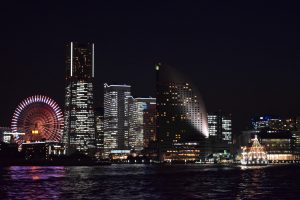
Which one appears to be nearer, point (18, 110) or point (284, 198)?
point (284, 198)

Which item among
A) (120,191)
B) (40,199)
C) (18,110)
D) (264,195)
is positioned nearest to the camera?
(40,199)

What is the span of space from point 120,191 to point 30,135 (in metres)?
94.9

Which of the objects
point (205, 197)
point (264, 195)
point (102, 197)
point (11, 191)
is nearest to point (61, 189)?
point (11, 191)

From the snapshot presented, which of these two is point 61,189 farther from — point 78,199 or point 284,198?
point 284,198

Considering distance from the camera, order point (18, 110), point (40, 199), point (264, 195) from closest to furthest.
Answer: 1. point (40, 199)
2. point (264, 195)
3. point (18, 110)

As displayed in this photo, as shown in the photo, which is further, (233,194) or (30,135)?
(30,135)

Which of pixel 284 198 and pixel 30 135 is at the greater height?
pixel 30 135

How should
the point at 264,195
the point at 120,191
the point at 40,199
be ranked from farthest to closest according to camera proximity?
the point at 120,191 < the point at 264,195 < the point at 40,199

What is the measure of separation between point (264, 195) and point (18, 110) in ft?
332

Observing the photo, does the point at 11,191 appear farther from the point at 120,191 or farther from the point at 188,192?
the point at 188,192

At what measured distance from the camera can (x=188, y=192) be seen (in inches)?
2532

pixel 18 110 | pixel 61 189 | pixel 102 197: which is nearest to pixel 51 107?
pixel 18 110

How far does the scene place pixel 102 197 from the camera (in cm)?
5775

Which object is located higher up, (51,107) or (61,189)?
(51,107)
